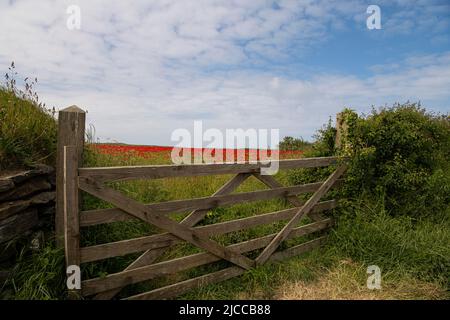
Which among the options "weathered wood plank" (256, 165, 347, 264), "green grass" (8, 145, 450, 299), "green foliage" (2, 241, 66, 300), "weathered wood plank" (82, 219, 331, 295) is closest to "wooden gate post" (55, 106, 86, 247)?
"green foliage" (2, 241, 66, 300)

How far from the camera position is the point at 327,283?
13.5ft

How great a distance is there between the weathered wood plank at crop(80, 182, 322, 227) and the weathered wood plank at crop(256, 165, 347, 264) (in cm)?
12

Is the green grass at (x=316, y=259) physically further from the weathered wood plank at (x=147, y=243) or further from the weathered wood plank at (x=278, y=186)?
the weathered wood plank at (x=278, y=186)

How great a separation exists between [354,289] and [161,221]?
2516 mm

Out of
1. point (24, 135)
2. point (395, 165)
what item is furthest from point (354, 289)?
point (24, 135)

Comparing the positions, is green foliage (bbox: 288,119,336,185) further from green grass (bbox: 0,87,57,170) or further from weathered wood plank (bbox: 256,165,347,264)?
green grass (bbox: 0,87,57,170)

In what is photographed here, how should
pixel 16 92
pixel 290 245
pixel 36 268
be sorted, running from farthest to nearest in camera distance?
1. pixel 290 245
2. pixel 16 92
3. pixel 36 268

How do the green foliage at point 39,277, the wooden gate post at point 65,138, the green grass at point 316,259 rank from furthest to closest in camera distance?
the green grass at point 316,259 < the wooden gate post at point 65,138 < the green foliage at point 39,277

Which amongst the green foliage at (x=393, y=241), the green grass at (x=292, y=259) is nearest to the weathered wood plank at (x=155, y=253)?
the green grass at (x=292, y=259)

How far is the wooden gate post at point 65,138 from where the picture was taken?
131 inches

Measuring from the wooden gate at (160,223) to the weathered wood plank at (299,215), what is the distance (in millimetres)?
15
